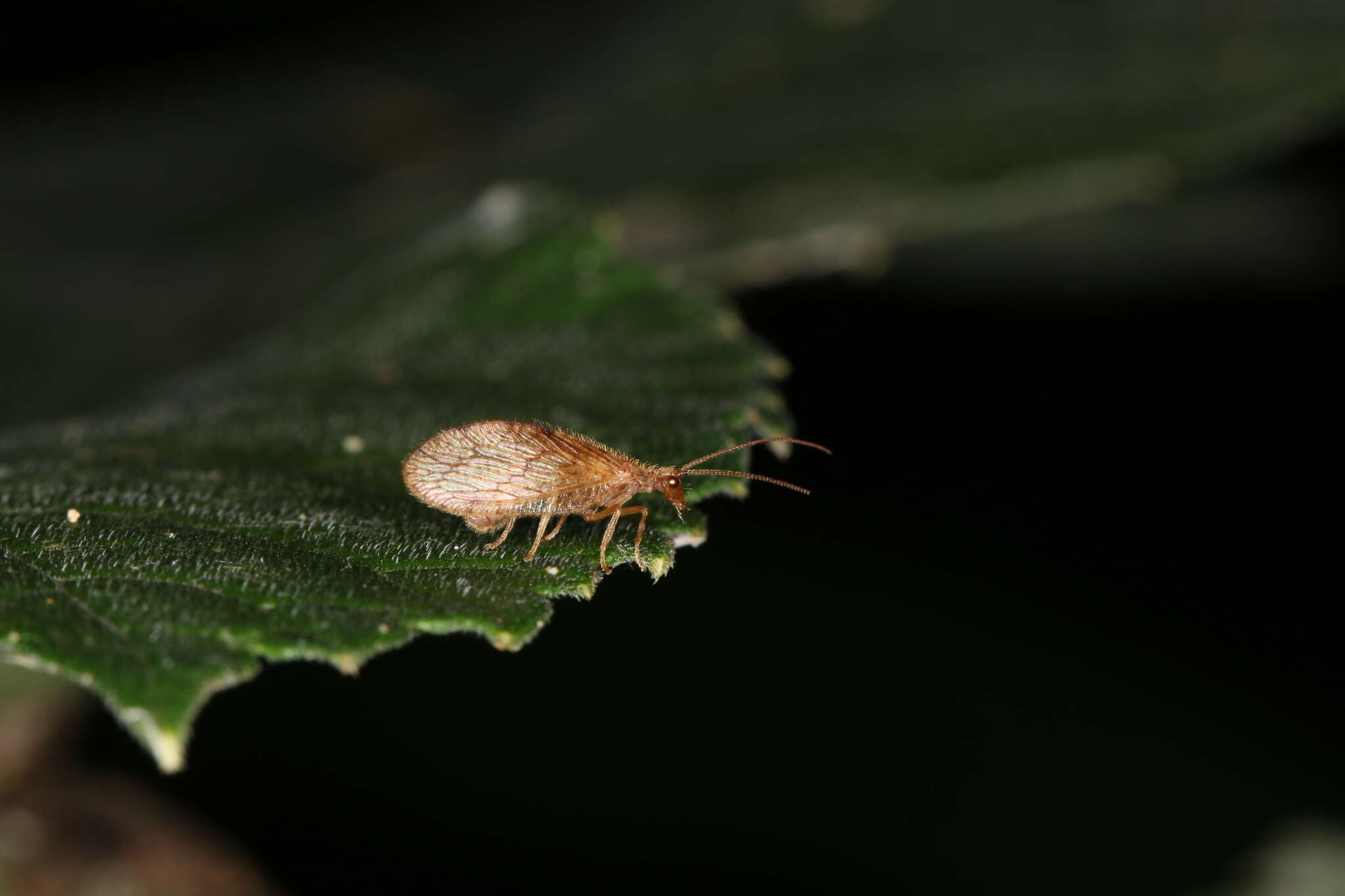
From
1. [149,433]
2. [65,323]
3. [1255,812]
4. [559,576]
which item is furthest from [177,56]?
[1255,812]

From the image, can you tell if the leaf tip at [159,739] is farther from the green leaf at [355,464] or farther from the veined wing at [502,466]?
the veined wing at [502,466]

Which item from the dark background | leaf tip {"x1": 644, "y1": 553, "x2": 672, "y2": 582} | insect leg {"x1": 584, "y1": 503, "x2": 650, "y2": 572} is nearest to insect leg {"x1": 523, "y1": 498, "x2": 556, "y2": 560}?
insect leg {"x1": 584, "y1": 503, "x2": 650, "y2": 572}

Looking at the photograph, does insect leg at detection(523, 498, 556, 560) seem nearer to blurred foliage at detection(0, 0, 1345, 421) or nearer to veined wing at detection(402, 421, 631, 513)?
veined wing at detection(402, 421, 631, 513)

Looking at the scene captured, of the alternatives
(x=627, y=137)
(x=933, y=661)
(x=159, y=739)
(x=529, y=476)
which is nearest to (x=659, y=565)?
(x=529, y=476)

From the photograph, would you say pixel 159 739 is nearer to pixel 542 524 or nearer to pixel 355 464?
pixel 542 524

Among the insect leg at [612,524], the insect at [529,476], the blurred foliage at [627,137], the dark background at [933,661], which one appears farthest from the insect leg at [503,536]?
the blurred foliage at [627,137]
